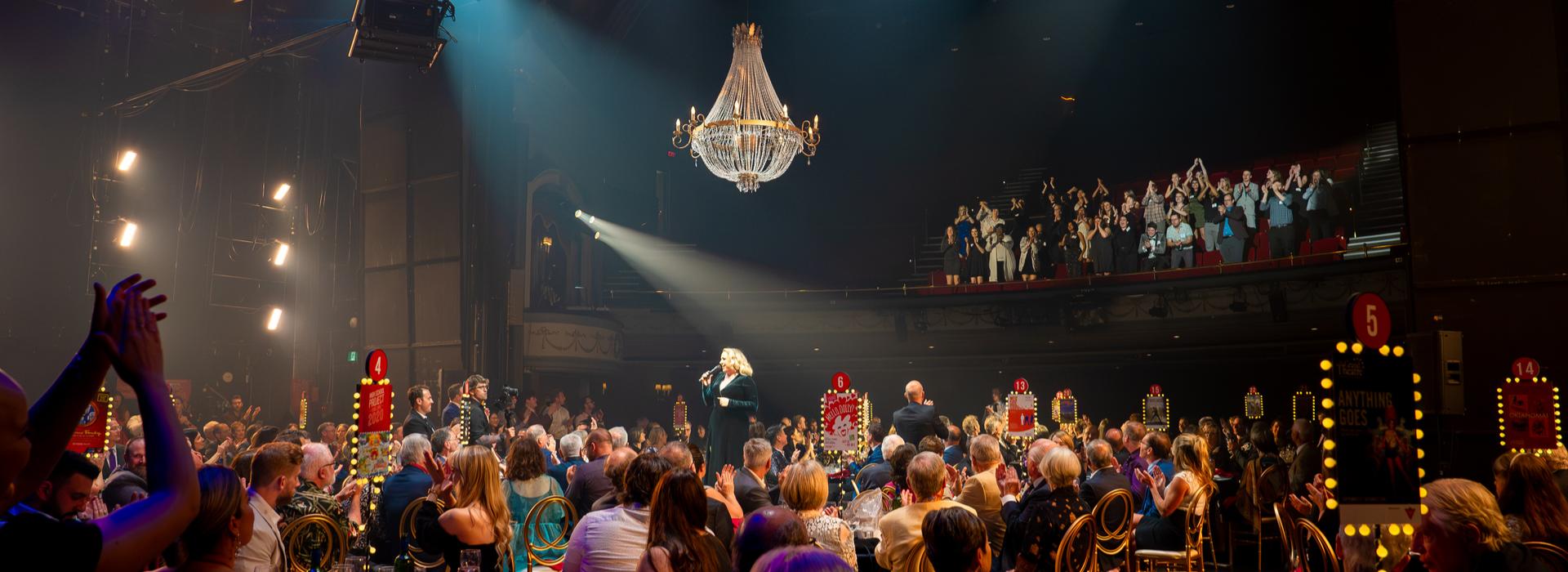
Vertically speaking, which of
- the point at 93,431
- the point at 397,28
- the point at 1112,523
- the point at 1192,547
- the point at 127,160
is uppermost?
the point at 397,28

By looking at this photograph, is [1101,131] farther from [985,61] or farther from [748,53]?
[748,53]

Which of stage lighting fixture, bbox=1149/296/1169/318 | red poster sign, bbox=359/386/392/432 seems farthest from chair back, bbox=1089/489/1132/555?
stage lighting fixture, bbox=1149/296/1169/318

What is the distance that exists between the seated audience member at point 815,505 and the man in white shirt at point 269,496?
2062 mm

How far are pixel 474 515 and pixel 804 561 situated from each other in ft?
8.46

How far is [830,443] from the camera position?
29.0 feet

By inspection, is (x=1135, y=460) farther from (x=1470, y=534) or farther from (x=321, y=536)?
(x=321, y=536)

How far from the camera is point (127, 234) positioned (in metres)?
15.4

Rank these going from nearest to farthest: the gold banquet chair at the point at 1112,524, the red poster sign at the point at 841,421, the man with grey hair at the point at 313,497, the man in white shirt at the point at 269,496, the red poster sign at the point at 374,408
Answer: the man in white shirt at the point at 269,496 → the man with grey hair at the point at 313,497 → the gold banquet chair at the point at 1112,524 → the red poster sign at the point at 374,408 → the red poster sign at the point at 841,421

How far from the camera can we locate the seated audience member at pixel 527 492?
570 centimetres

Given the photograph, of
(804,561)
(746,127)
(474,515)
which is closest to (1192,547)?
(474,515)

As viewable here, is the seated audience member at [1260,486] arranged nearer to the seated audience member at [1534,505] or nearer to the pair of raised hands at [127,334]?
the seated audience member at [1534,505]

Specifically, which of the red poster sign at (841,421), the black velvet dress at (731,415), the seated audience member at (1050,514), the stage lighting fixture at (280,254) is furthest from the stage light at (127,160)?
the seated audience member at (1050,514)

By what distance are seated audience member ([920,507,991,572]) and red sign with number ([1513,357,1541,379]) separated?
679 cm

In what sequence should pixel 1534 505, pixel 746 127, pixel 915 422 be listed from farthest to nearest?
pixel 746 127, pixel 915 422, pixel 1534 505
